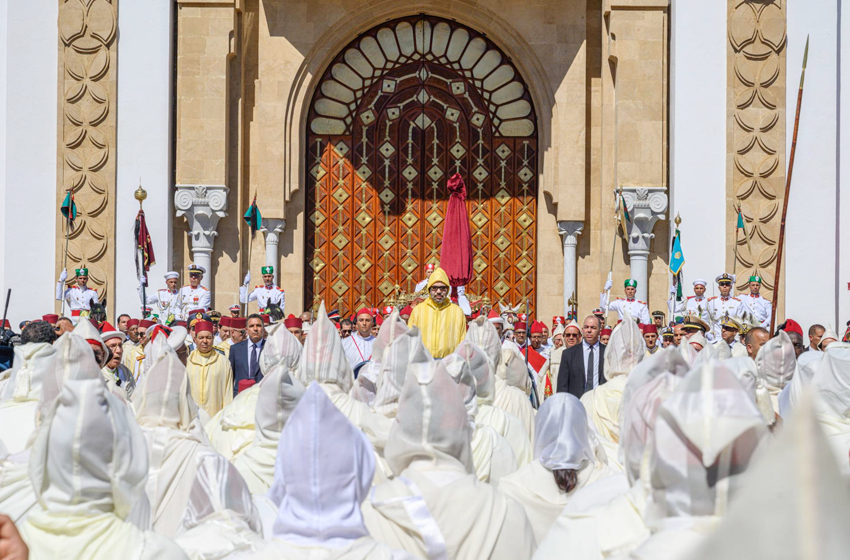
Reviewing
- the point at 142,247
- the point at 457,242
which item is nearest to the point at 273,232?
the point at 142,247

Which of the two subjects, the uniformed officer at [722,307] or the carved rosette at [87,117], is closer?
the uniformed officer at [722,307]

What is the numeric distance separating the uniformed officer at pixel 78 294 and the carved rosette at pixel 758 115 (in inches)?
341

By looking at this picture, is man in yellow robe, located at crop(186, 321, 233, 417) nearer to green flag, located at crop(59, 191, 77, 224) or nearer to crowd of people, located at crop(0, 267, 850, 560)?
crowd of people, located at crop(0, 267, 850, 560)

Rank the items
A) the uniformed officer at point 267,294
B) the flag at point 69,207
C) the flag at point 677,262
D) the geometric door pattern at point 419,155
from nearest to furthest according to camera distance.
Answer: the uniformed officer at point 267,294
the flag at point 677,262
the flag at point 69,207
the geometric door pattern at point 419,155

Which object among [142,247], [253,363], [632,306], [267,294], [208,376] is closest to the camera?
[208,376]

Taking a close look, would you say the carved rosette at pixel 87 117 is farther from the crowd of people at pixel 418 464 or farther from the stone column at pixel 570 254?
the crowd of people at pixel 418 464

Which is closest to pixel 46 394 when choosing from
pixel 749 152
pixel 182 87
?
pixel 182 87

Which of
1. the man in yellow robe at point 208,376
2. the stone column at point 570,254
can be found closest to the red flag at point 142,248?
the stone column at point 570,254

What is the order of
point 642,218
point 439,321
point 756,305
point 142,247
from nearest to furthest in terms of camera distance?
point 439,321 → point 756,305 → point 142,247 → point 642,218

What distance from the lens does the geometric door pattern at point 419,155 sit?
17.1 meters

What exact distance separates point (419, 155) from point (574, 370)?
7.78 metres

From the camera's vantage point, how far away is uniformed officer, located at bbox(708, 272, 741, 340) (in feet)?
43.7

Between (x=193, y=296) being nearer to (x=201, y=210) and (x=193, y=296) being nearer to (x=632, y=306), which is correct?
(x=201, y=210)

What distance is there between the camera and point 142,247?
1494 cm
